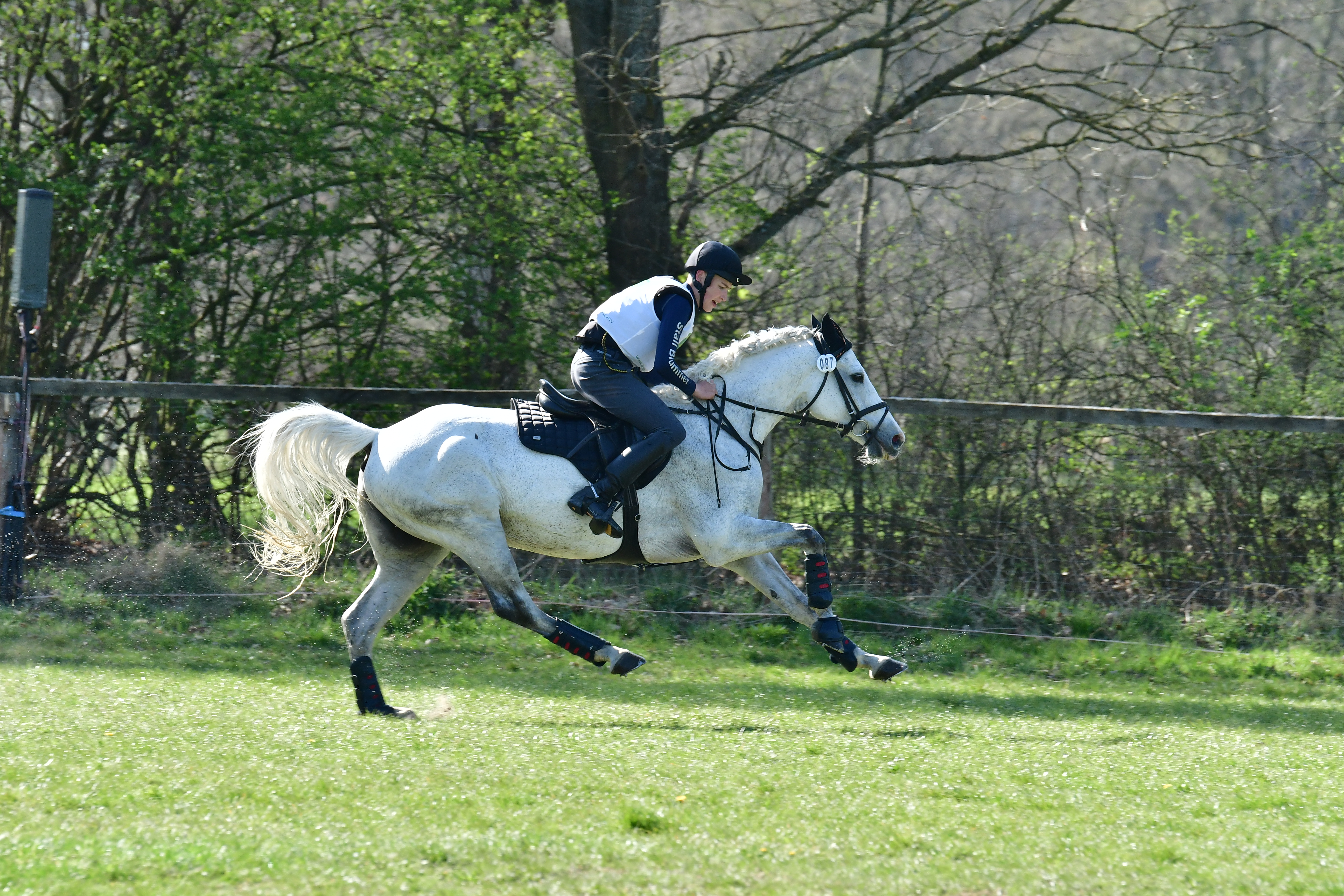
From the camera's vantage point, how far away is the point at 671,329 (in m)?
6.65

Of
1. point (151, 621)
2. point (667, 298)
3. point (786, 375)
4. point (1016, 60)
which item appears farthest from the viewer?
point (1016, 60)

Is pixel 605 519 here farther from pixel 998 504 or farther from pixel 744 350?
pixel 998 504

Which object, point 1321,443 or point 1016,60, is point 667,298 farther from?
point 1016,60

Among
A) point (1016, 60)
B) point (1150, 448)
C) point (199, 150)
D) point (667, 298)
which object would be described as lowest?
point (1150, 448)

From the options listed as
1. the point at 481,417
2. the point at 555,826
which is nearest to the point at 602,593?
the point at 481,417

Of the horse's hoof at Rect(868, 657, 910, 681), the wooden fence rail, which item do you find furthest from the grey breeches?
the wooden fence rail

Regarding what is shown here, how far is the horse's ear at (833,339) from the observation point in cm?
725

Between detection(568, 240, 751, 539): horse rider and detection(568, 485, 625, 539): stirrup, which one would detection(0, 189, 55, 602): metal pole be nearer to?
detection(568, 240, 751, 539): horse rider

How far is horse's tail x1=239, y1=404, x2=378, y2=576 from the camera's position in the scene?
6.95 metres

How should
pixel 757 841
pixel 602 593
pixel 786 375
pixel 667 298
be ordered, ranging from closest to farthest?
pixel 757 841 → pixel 667 298 → pixel 786 375 → pixel 602 593

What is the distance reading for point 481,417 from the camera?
6.90 metres

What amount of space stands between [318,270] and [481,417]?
564cm

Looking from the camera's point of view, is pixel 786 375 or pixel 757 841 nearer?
pixel 757 841

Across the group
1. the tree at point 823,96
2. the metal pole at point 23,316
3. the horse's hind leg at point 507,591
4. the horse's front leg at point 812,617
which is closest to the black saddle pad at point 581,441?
the horse's hind leg at point 507,591
